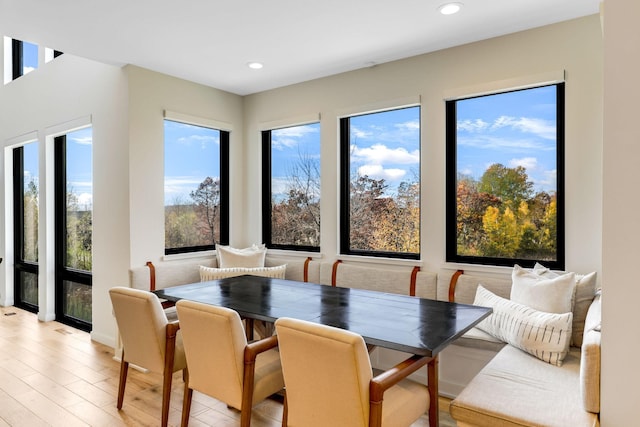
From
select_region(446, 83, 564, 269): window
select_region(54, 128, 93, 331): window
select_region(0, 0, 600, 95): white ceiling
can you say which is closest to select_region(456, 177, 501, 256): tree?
select_region(446, 83, 564, 269): window

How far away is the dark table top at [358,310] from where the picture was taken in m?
1.93

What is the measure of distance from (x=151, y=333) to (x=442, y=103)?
106 inches

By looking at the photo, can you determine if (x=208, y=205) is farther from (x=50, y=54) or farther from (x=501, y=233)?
(x=501, y=233)

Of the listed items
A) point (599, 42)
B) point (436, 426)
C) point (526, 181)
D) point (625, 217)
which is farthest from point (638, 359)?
point (599, 42)

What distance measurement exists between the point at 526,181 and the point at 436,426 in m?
1.91

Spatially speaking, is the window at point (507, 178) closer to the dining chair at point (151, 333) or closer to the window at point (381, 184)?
the window at point (381, 184)

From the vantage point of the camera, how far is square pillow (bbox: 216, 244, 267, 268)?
415 cm

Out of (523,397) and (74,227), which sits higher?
(74,227)

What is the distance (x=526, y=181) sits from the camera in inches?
122

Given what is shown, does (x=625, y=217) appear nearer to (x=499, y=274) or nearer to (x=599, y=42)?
(x=499, y=274)

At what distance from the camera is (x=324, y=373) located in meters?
1.67

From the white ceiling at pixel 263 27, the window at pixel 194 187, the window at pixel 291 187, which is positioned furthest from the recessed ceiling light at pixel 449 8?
the window at pixel 194 187

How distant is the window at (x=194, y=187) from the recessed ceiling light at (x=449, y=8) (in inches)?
105

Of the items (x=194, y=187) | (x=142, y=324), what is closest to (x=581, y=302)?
(x=142, y=324)
